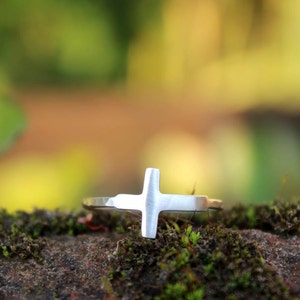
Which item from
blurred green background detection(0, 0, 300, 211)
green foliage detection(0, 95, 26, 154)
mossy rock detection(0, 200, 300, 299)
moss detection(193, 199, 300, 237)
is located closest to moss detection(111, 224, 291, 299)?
mossy rock detection(0, 200, 300, 299)

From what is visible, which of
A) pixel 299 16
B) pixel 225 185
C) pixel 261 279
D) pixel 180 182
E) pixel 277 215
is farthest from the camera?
pixel 299 16

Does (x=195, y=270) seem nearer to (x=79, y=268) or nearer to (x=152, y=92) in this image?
(x=79, y=268)

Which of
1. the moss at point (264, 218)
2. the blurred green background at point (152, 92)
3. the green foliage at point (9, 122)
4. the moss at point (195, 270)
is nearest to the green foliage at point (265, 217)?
the moss at point (264, 218)

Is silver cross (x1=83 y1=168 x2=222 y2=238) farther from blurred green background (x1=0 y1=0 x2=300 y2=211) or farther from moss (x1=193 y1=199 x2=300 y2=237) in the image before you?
blurred green background (x1=0 y1=0 x2=300 y2=211)

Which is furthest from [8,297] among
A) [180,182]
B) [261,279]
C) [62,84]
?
[62,84]

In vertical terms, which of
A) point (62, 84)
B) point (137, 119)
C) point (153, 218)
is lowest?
point (153, 218)

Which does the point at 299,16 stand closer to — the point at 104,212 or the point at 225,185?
the point at 225,185
